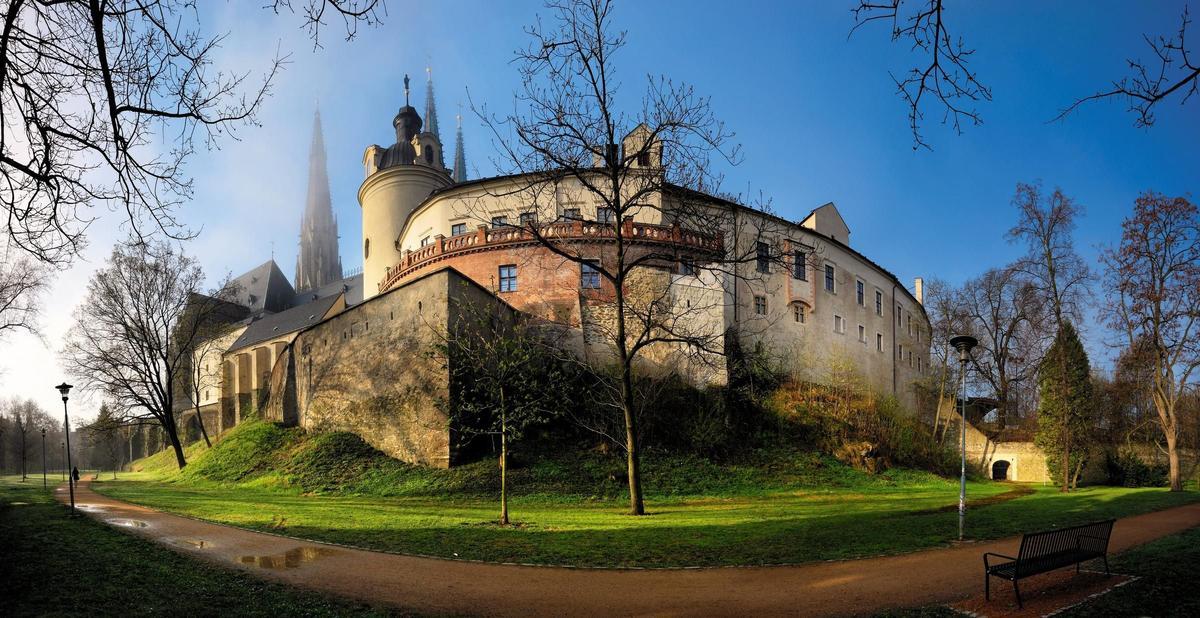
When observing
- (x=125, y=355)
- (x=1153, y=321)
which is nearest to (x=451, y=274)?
(x=125, y=355)

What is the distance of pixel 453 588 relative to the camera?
29.8 feet

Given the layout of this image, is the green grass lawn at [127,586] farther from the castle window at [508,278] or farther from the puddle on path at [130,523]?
the castle window at [508,278]

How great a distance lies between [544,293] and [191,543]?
2145 centimetres

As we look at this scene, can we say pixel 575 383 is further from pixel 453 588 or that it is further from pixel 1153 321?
pixel 1153 321

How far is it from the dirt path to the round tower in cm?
3504

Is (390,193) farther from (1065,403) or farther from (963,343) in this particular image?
(1065,403)

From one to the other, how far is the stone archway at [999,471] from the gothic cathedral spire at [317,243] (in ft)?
304

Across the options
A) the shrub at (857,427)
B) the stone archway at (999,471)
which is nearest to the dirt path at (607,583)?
the shrub at (857,427)

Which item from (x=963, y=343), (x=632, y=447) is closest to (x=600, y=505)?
(x=632, y=447)

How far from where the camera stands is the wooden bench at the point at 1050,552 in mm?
8050

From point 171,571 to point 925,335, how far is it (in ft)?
182

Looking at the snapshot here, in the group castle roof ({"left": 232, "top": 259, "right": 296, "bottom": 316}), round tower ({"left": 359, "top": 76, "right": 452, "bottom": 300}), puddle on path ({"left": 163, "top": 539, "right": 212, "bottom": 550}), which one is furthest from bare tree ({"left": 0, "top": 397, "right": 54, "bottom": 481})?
puddle on path ({"left": 163, "top": 539, "right": 212, "bottom": 550})

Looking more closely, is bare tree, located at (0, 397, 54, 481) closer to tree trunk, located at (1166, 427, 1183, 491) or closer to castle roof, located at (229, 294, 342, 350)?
castle roof, located at (229, 294, 342, 350)

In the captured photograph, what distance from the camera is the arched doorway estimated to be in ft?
136
